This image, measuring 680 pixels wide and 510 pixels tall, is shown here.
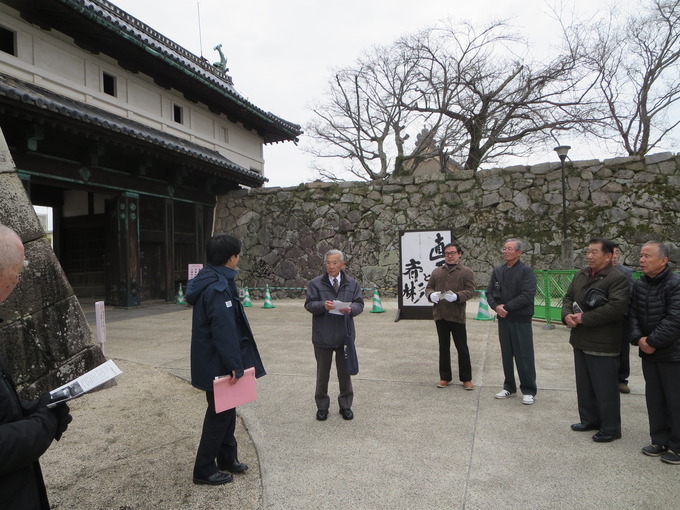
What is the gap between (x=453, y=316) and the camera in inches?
178

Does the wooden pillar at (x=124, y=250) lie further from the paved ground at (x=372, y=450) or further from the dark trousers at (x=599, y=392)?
the dark trousers at (x=599, y=392)

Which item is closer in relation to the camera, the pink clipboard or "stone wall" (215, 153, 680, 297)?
the pink clipboard

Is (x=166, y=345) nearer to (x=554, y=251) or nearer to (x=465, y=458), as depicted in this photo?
(x=465, y=458)

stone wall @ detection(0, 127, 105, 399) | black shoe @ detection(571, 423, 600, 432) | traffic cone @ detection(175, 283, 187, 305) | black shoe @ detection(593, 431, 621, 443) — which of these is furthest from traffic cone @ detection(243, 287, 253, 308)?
black shoe @ detection(593, 431, 621, 443)

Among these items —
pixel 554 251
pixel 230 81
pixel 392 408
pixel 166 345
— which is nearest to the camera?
pixel 392 408

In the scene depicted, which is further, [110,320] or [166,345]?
[110,320]

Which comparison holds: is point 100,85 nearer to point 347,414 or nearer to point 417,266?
point 417,266

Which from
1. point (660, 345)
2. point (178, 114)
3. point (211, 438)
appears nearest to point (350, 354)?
point (211, 438)

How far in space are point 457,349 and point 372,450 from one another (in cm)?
182

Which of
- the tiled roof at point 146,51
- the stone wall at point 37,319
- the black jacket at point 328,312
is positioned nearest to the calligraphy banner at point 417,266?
the black jacket at point 328,312

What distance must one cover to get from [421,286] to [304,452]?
6.25 meters

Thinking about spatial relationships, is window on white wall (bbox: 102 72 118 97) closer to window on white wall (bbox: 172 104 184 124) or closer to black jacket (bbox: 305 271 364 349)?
window on white wall (bbox: 172 104 184 124)

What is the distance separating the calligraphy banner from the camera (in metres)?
9.01

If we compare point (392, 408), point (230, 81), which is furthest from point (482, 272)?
point (230, 81)
